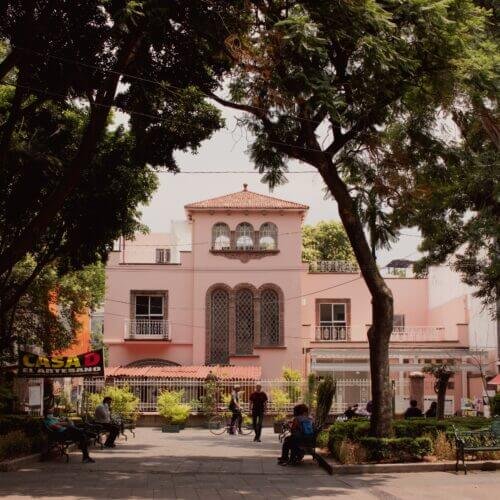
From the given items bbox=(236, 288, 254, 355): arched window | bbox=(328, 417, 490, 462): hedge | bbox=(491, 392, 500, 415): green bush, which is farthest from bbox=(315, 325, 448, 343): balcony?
bbox=(328, 417, 490, 462): hedge

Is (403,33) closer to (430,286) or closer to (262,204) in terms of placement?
(262,204)

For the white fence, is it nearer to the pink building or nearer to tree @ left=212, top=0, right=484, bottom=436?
the pink building

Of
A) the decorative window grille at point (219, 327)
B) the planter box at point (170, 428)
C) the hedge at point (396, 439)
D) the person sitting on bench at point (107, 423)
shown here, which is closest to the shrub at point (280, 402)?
the planter box at point (170, 428)

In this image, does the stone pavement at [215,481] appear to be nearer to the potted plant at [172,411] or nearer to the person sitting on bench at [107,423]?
the person sitting on bench at [107,423]

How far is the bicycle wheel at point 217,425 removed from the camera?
2945 centimetres

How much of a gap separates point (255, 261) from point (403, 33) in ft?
92.1

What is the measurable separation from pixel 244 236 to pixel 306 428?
25.7 m

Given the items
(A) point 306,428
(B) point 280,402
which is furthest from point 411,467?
(B) point 280,402

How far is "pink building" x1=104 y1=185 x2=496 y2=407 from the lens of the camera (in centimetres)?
4047

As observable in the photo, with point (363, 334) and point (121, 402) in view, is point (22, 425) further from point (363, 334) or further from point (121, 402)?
point (363, 334)

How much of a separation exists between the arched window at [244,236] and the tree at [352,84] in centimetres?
2276

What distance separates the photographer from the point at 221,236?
41.7m

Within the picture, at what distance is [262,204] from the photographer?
4150 cm

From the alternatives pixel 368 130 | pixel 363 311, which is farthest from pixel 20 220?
pixel 363 311
